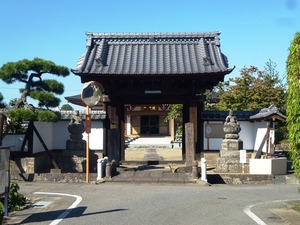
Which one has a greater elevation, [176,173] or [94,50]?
[94,50]

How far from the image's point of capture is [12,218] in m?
8.37

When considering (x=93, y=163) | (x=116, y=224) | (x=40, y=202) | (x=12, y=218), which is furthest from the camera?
(x=93, y=163)

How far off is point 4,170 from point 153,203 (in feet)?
12.6

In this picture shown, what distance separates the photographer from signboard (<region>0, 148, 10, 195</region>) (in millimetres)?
8113

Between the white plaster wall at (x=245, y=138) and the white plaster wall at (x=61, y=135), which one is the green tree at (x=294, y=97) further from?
the white plaster wall at (x=61, y=135)

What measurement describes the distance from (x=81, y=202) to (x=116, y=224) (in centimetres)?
281

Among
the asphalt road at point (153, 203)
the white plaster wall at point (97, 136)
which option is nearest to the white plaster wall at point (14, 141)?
the asphalt road at point (153, 203)

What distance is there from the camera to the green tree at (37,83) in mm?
15664

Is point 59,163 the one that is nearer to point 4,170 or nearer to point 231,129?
point 231,129

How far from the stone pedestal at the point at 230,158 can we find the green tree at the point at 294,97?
8.58 meters

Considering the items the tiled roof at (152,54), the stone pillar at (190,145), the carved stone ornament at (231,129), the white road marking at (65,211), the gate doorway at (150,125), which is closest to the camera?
the white road marking at (65,211)

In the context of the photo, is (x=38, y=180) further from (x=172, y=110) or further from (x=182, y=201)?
(x=172, y=110)

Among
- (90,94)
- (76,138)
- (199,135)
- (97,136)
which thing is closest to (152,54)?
(199,135)

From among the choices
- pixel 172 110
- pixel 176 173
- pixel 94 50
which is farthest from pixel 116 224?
pixel 172 110
